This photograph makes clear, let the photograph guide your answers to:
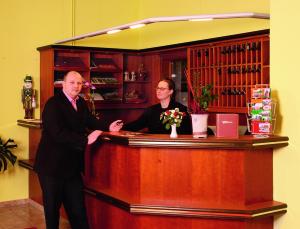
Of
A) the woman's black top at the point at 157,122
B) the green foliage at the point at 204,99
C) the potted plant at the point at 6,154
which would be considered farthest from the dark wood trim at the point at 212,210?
the potted plant at the point at 6,154

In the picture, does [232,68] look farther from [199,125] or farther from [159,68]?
[199,125]

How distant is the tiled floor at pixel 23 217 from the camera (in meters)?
5.71

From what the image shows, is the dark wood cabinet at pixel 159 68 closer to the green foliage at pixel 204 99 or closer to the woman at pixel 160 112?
the woman at pixel 160 112

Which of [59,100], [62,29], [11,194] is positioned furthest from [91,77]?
[59,100]

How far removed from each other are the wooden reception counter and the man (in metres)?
0.41

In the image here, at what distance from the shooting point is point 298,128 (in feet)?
13.3

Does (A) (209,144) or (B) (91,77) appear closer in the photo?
(A) (209,144)

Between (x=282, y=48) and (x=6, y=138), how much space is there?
4.24 metres

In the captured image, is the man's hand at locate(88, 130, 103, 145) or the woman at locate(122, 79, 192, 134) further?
the woman at locate(122, 79, 192, 134)

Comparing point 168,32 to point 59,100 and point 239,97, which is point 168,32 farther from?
point 59,100

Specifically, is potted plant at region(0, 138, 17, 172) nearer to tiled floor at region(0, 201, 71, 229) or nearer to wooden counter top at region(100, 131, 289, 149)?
tiled floor at region(0, 201, 71, 229)

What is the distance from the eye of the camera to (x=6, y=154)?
652cm

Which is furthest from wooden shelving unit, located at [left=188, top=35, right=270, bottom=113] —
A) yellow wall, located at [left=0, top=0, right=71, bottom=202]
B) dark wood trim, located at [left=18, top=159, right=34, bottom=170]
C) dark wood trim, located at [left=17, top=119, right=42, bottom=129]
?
dark wood trim, located at [left=18, top=159, right=34, bottom=170]

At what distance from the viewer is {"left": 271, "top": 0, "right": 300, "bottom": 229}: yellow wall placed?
13.3ft
